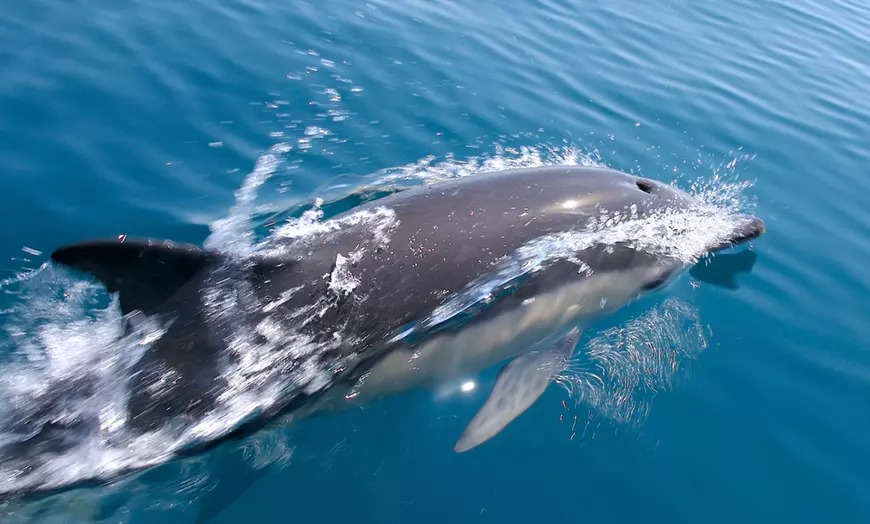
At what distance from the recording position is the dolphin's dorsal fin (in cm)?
487

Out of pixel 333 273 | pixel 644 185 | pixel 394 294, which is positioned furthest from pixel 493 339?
pixel 644 185

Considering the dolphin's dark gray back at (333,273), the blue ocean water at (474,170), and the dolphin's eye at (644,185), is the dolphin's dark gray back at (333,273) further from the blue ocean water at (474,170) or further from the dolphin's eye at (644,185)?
the dolphin's eye at (644,185)

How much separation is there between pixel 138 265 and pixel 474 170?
469 centimetres

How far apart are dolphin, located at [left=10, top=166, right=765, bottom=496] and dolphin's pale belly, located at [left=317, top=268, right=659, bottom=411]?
0.5 inches

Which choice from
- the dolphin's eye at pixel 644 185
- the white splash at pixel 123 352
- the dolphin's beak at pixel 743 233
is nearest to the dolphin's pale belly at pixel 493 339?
the white splash at pixel 123 352

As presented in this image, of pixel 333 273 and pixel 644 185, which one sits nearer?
pixel 333 273

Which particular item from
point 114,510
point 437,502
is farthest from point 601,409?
point 114,510

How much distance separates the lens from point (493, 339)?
6.35 metres

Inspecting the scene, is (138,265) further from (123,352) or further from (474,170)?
(474,170)

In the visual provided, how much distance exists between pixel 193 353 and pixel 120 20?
7.63 meters

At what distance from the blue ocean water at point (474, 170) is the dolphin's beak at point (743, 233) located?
0.42m

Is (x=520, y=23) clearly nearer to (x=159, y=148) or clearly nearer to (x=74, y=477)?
(x=159, y=148)

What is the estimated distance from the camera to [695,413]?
6.31 m

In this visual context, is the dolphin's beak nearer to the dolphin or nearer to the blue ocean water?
the blue ocean water
